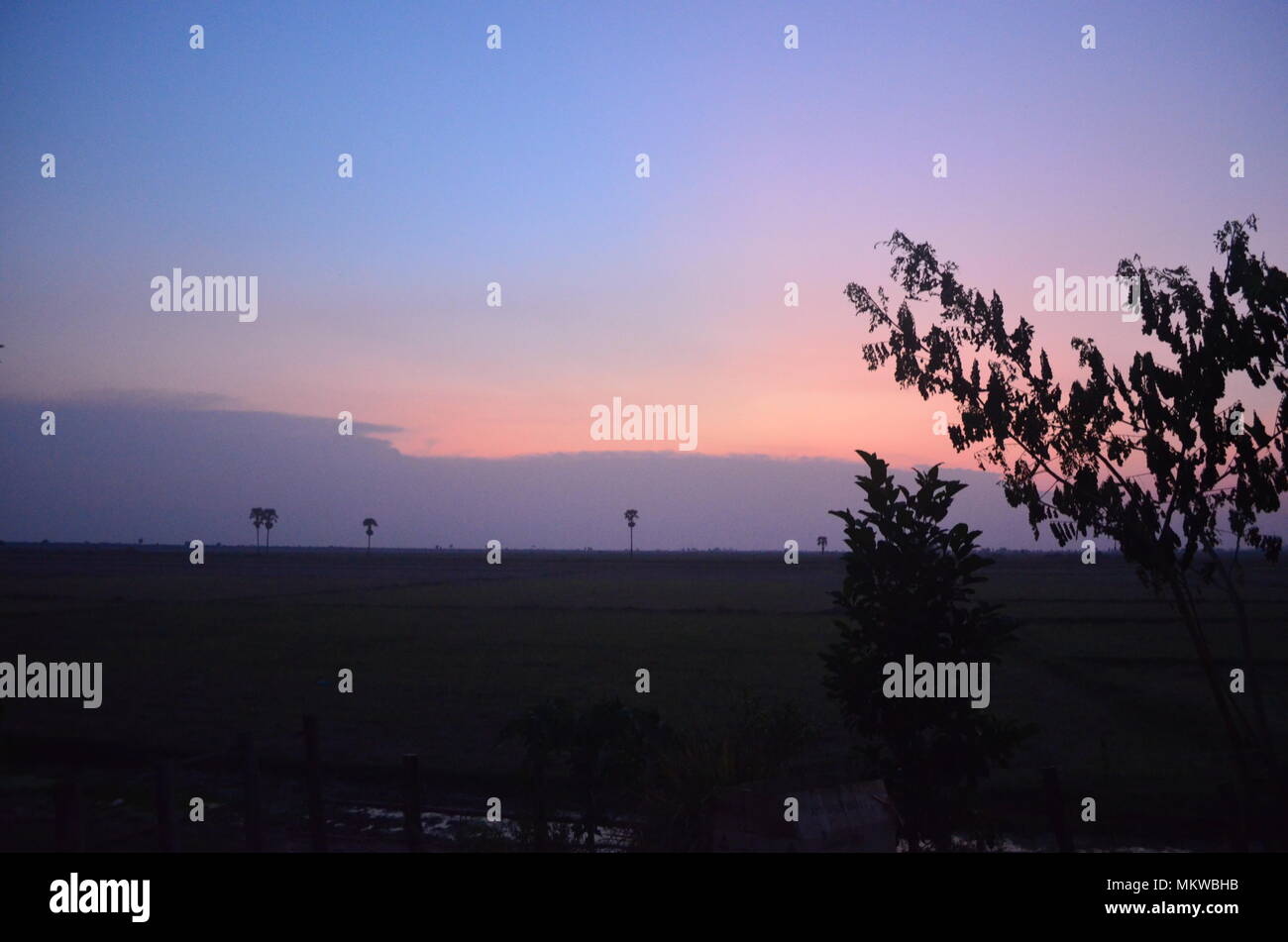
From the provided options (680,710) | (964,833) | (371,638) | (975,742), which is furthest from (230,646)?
(975,742)

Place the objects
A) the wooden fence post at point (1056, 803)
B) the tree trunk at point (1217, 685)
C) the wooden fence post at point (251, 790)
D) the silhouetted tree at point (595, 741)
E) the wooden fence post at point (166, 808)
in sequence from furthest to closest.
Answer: the silhouetted tree at point (595, 741), the tree trunk at point (1217, 685), the wooden fence post at point (251, 790), the wooden fence post at point (1056, 803), the wooden fence post at point (166, 808)

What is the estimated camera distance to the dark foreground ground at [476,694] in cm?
1423

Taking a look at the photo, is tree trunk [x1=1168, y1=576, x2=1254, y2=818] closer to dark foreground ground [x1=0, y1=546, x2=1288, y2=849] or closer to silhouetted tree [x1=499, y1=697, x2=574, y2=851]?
dark foreground ground [x1=0, y1=546, x2=1288, y2=849]

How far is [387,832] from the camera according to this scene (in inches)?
487

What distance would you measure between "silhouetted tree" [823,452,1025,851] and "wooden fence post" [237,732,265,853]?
5516 mm

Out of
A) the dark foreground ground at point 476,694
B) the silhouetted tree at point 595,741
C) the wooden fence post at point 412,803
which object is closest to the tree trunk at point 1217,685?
the dark foreground ground at point 476,694
